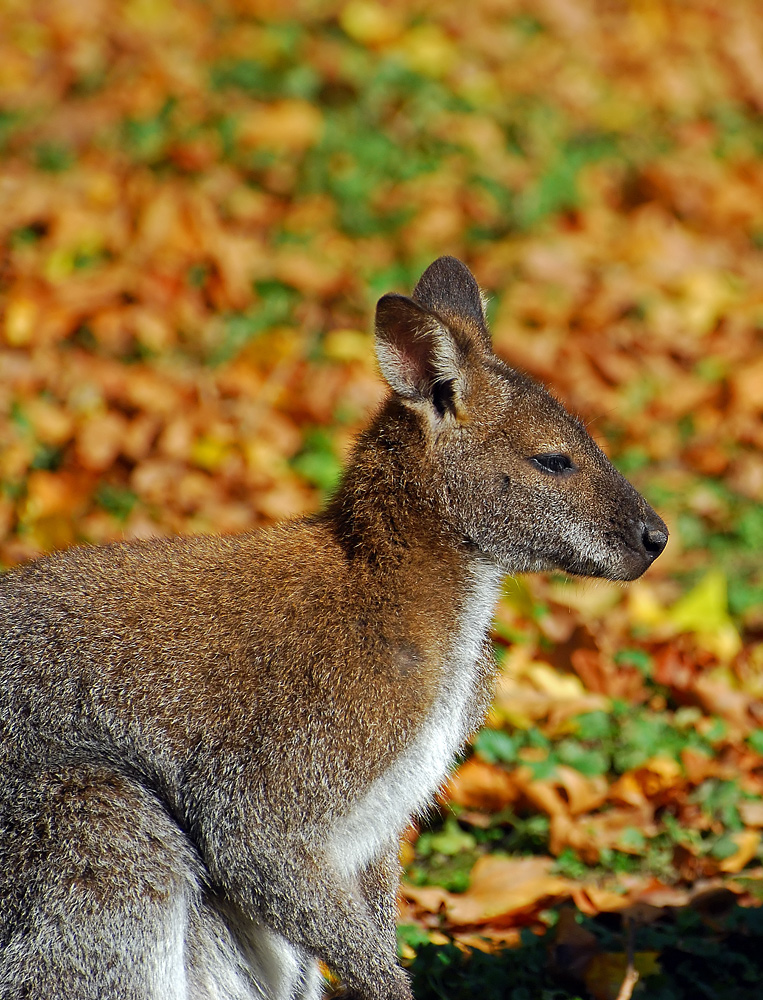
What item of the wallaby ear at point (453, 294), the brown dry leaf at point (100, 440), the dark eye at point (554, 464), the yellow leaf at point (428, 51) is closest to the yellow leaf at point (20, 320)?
the brown dry leaf at point (100, 440)

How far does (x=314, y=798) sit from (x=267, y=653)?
397 mm

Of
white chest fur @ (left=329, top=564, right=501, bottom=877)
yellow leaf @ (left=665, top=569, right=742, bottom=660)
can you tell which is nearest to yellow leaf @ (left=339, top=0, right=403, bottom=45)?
yellow leaf @ (left=665, top=569, right=742, bottom=660)

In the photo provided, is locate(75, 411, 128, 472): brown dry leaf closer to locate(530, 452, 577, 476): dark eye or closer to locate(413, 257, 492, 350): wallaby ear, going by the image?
locate(413, 257, 492, 350): wallaby ear

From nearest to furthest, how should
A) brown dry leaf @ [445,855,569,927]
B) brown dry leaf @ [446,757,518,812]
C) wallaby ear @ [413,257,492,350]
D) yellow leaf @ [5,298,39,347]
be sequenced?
1. wallaby ear @ [413,257,492,350]
2. brown dry leaf @ [445,855,569,927]
3. brown dry leaf @ [446,757,518,812]
4. yellow leaf @ [5,298,39,347]

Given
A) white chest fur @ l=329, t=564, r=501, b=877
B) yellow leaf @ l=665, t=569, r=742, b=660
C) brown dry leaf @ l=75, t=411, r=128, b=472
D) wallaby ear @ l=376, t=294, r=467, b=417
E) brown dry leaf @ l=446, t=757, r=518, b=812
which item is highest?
wallaby ear @ l=376, t=294, r=467, b=417

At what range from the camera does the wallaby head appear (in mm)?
3623

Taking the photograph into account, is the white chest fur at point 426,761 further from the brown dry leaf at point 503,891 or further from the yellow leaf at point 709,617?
the yellow leaf at point 709,617

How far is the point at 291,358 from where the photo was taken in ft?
22.6

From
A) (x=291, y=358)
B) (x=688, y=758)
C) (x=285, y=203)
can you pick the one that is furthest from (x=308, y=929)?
(x=285, y=203)

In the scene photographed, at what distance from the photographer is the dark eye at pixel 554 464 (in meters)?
3.70

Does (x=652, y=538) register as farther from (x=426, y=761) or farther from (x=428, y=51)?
(x=428, y=51)

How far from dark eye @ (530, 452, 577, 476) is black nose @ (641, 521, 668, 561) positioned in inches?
11.1

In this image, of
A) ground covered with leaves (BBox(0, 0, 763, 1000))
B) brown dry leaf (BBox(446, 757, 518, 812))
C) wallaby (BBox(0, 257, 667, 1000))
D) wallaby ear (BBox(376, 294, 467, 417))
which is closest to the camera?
wallaby (BBox(0, 257, 667, 1000))

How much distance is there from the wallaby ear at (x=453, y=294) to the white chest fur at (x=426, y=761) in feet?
2.69
